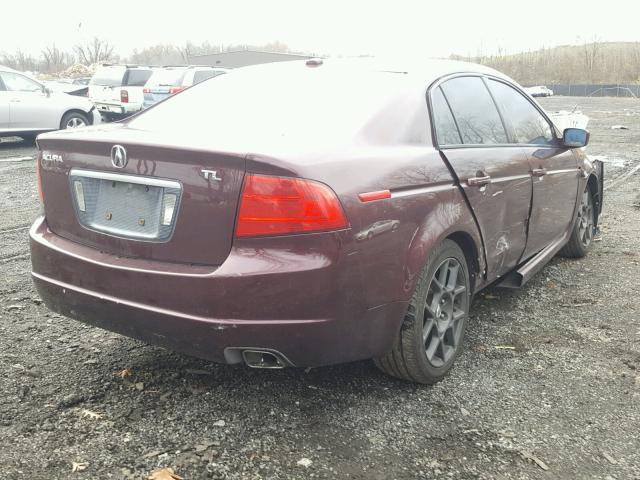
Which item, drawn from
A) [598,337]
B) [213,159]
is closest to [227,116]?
[213,159]

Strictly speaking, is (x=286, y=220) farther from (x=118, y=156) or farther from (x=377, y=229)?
(x=118, y=156)

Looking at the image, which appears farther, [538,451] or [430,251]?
[430,251]

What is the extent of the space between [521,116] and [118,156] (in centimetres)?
271

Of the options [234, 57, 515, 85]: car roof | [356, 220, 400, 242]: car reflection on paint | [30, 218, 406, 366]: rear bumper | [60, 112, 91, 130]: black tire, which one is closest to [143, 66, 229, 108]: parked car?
[60, 112, 91, 130]: black tire

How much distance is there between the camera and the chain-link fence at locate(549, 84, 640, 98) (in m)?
51.1

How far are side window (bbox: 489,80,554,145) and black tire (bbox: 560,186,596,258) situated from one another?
0.99 metres

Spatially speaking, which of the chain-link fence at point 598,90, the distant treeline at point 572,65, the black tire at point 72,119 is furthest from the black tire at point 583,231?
the distant treeline at point 572,65

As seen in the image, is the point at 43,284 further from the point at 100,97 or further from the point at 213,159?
the point at 100,97

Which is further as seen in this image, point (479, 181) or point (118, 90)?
point (118, 90)

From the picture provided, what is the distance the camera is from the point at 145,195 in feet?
8.26

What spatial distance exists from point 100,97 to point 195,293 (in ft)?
53.1

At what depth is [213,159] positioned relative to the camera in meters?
2.37

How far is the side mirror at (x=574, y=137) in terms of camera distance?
4.37 meters

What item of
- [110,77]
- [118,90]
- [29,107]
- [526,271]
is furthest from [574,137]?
[110,77]
